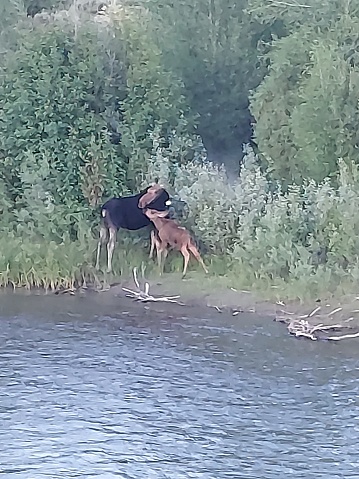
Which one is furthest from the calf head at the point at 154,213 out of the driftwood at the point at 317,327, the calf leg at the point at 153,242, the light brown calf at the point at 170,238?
the driftwood at the point at 317,327

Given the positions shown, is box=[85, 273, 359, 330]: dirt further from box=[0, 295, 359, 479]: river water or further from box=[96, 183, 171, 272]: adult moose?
box=[96, 183, 171, 272]: adult moose

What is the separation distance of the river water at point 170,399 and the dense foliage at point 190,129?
4.47 ft

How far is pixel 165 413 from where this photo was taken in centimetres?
809

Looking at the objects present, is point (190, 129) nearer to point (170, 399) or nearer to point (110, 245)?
point (110, 245)

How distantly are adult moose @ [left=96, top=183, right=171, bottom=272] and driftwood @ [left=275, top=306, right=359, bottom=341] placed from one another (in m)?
2.74

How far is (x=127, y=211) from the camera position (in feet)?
41.9

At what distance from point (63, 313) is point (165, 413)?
3453 millimetres

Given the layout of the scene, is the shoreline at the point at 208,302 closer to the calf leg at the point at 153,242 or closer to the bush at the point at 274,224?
the bush at the point at 274,224

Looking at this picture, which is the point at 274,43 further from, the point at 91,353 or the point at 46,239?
the point at 91,353

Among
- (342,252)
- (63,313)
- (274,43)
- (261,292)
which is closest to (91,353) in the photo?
(63,313)

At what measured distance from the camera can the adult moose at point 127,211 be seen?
12680 millimetres

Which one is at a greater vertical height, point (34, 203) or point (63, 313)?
point (34, 203)

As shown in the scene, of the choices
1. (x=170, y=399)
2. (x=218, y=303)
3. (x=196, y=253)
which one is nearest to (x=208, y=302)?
(x=218, y=303)

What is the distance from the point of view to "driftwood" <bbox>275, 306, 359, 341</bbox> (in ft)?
33.2
